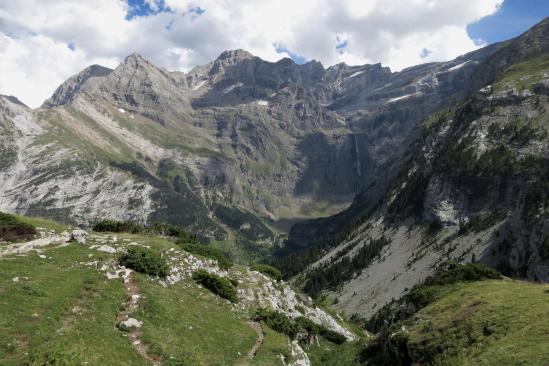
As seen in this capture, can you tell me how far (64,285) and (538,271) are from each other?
124 metres

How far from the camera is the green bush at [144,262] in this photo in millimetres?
42562

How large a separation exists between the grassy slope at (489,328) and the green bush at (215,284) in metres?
20.5

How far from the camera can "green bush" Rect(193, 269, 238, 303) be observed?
47906 millimetres

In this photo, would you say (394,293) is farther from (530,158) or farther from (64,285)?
(64,285)

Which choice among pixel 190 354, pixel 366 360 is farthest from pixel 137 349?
pixel 366 360

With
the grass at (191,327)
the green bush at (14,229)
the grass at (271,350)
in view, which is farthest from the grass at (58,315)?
the grass at (271,350)

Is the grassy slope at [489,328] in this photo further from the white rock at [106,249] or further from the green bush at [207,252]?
the white rock at [106,249]

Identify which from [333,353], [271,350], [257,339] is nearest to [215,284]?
[257,339]

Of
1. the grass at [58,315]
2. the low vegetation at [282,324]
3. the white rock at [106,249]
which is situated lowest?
the low vegetation at [282,324]

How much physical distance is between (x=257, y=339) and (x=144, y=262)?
14.1 m

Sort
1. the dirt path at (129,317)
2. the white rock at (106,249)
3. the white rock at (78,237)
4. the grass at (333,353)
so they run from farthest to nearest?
the white rock at (78,237) → the grass at (333,353) → the white rock at (106,249) → the dirt path at (129,317)

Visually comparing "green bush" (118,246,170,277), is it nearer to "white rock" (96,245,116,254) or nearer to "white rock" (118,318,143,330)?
"white rock" (96,245,116,254)

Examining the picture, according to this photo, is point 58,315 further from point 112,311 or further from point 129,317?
point 129,317

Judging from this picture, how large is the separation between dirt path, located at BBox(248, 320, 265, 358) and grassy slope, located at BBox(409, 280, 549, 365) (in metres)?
14.1
